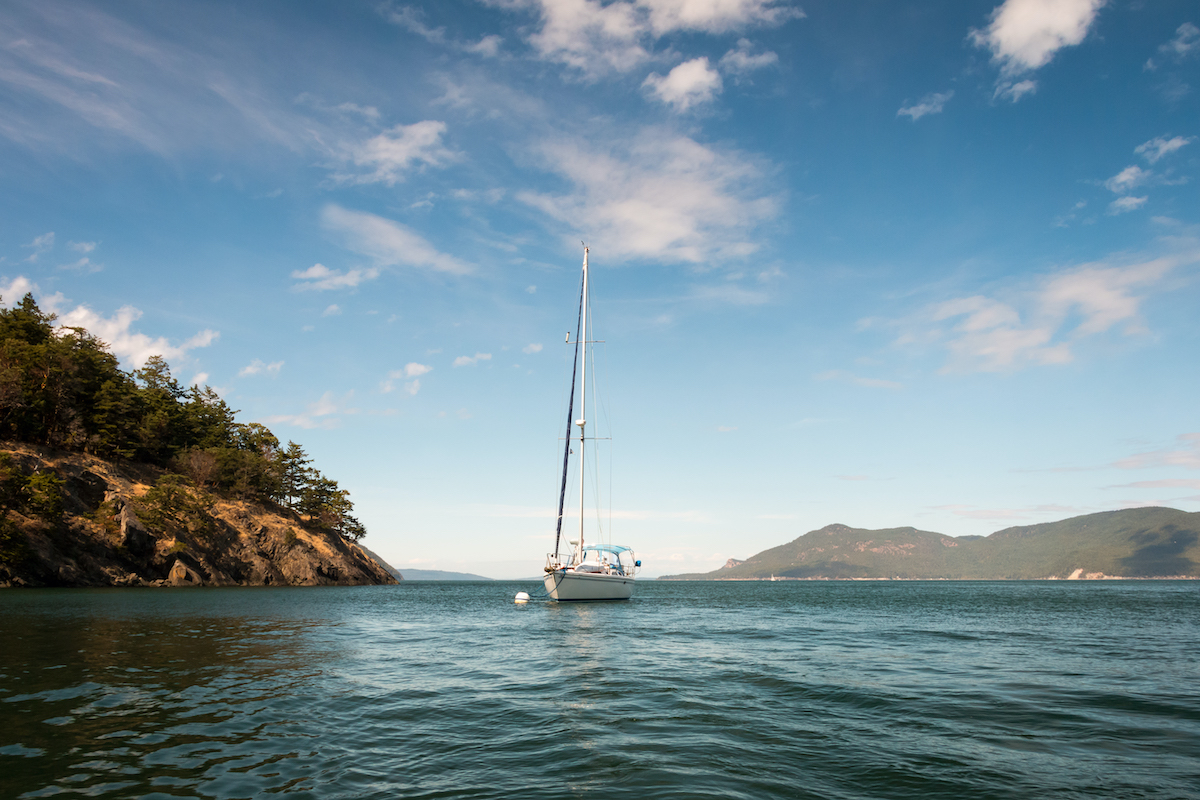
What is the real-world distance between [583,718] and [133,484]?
90.2m

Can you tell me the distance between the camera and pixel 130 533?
229ft

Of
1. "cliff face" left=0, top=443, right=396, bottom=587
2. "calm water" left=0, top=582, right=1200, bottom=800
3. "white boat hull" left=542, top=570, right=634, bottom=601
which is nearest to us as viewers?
"calm water" left=0, top=582, right=1200, bottom=800

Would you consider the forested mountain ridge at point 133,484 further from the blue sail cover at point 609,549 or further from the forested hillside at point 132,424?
the blue sail cover at point 609,549

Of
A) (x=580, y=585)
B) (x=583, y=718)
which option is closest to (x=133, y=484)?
(x=580, y=585)

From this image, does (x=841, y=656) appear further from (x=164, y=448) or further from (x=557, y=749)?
(x=164, y=448)

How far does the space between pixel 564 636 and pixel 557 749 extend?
1937cm

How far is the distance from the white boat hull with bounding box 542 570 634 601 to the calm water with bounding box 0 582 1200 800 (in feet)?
72.1

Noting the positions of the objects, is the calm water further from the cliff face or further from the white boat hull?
the cliff face

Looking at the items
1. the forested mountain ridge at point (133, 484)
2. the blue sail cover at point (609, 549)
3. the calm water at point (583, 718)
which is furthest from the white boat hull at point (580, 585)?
the forested mountain ridge at point (133, 484)

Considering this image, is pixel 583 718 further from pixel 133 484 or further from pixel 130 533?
pixel 133 484

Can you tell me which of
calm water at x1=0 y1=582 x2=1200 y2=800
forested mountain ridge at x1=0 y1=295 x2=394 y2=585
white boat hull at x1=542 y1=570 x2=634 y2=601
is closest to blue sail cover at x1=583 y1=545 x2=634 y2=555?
white boat hull at x1=542 y1=570 x2=634 y2=601

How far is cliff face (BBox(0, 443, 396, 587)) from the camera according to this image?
59250 mm

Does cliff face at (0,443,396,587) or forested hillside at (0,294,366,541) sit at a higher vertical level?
forested hillside at (0,294,366,541)

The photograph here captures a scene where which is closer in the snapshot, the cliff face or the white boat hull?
the white boat hull
